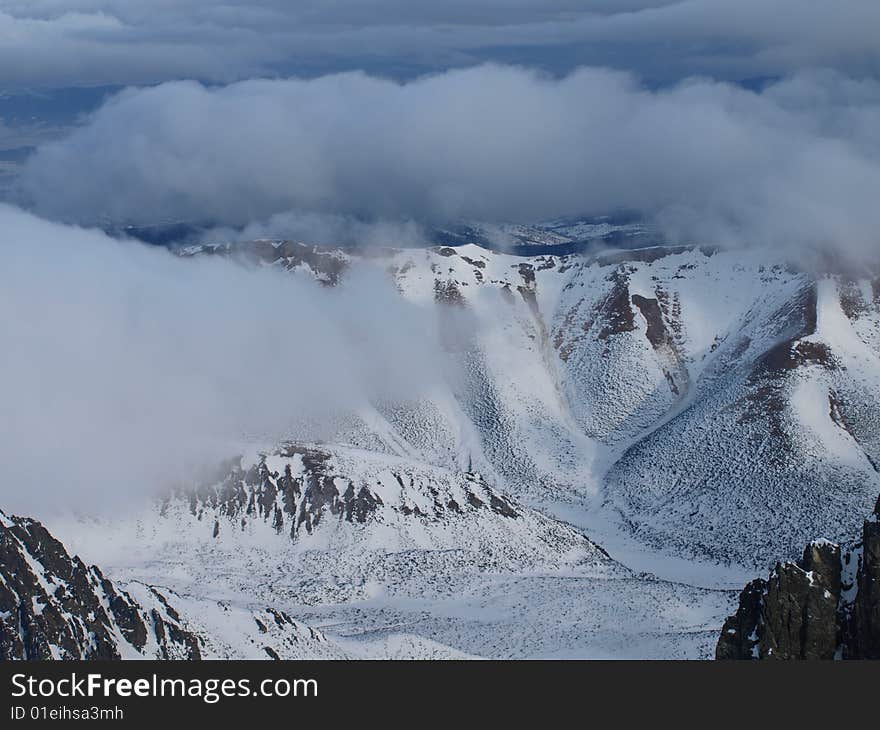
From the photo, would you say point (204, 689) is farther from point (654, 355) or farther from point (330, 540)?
point (654, 355)

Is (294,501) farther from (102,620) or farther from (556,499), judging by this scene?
(102,620)

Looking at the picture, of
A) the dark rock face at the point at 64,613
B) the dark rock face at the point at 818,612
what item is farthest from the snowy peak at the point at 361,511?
the dark rock face at the point at 818,612

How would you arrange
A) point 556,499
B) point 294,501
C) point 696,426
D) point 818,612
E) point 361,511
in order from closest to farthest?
point 818,612 → point 361,511 → point 294,501 → point 556,499 → point 696,426

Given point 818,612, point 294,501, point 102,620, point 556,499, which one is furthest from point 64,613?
point 556,499

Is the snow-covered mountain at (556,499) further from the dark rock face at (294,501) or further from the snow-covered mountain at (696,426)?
the snow-covered mountain at (696,426)

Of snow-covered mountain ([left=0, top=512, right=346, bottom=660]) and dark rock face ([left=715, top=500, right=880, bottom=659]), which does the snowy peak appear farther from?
dark rock face ([left=715, top=500, right=880, bottom=659])

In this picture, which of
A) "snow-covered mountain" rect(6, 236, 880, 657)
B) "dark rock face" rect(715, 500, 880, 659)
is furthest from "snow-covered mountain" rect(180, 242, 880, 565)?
"dark rock face" rect(715, 500, 880, 659)

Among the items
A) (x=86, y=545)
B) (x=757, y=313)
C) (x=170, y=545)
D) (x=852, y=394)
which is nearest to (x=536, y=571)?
(x=170, y=545)
